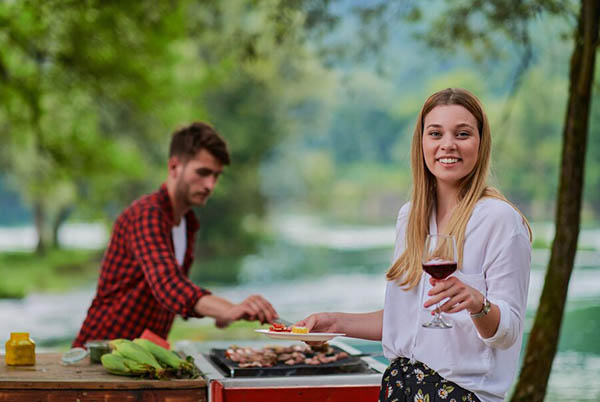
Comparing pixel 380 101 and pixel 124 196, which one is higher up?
pixel 380 101

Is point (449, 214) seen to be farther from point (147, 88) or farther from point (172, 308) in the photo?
point (147, 88)

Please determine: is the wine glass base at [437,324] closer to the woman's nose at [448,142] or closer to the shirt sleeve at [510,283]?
the shirt sleeve at [510,283]

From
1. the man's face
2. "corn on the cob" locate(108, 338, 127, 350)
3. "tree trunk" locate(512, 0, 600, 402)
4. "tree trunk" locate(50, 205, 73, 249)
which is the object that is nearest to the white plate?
"corn on the cob" locate(108, 338, 127, 350)

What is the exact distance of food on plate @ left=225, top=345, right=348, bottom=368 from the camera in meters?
2.75

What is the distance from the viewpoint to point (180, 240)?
11.1ft

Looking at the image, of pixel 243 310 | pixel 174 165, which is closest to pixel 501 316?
pixel 243 310

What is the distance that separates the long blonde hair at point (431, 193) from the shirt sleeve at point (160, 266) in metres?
1.13

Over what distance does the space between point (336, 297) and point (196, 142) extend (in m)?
13.2

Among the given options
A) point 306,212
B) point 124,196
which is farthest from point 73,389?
point 306,212

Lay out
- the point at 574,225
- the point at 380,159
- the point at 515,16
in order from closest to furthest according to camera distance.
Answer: the point at 574,225 → the point at 515,16 → the point at 380,159

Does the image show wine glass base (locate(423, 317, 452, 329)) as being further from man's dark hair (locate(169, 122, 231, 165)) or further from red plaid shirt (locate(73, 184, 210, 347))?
man's dark hair (locate(169, 122, 231, 165))

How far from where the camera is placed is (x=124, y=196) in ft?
53.4

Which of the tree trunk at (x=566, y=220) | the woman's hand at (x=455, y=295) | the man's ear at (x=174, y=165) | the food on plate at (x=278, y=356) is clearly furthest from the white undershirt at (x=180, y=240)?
the tree trunk at (x=566, y=220)

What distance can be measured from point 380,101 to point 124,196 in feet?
19.9
